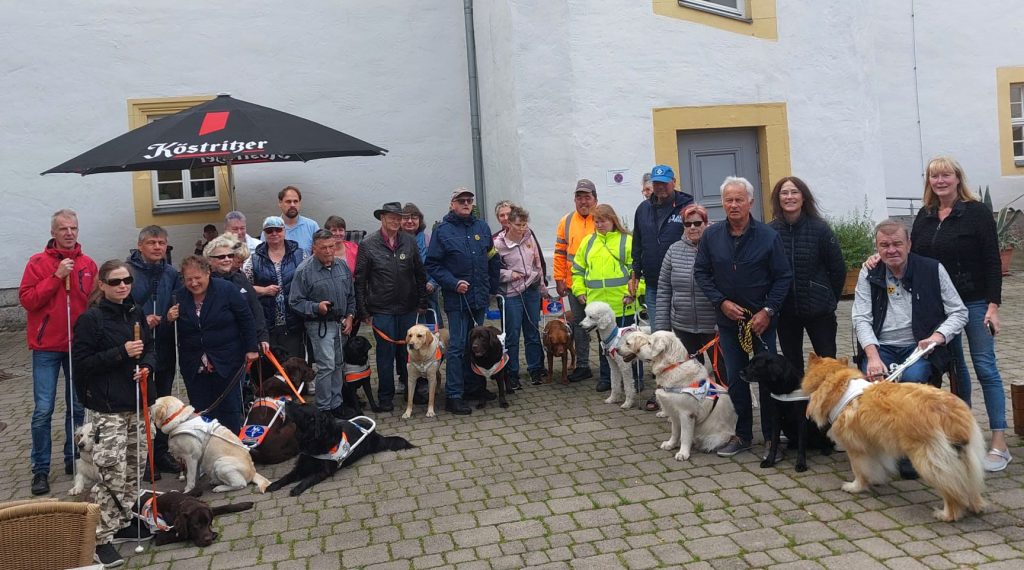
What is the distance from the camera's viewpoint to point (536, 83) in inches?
457

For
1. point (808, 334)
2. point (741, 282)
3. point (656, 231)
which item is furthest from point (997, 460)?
point (656, 231)

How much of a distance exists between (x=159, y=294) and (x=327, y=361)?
1526mm

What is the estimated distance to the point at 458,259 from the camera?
26.4 feet

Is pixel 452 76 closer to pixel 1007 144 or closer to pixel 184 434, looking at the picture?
pixel 184 434

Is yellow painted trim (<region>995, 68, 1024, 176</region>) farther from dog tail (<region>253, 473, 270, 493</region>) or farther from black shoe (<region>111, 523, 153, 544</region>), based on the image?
black shoe (<region>111, 523, 153, 544</region>)

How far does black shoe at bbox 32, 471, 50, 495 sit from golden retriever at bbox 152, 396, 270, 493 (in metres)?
1.02

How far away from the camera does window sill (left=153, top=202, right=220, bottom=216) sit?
43.4ft

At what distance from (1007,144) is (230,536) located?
1552 centimetres

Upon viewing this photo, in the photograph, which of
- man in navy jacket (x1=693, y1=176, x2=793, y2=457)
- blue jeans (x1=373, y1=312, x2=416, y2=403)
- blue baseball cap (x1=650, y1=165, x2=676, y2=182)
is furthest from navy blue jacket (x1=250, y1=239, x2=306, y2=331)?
man in navy jacket (x1=693, y1=176, x2=793, y2=457)

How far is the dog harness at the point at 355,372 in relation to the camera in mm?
7832

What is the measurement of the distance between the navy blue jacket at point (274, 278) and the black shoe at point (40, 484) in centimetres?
215

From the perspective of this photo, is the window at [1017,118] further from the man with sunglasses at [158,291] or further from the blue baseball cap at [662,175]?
the man with sunglasses at [158,291]

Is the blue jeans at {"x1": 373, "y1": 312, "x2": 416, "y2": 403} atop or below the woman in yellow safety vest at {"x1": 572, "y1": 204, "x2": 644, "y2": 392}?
below

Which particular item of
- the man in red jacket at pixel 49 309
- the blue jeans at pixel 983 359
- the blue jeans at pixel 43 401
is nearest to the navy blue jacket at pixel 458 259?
the man in red jacket at pixel 49 309
